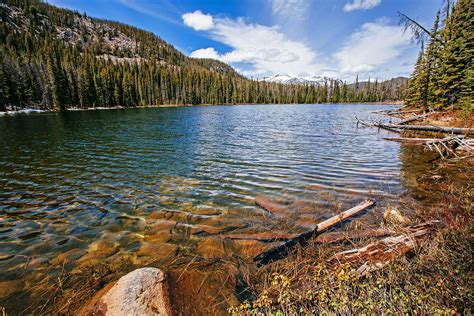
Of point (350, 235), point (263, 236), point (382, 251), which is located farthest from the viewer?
point (263, 236)

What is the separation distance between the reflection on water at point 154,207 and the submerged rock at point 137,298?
46 centimetres

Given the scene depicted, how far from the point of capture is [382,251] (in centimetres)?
428

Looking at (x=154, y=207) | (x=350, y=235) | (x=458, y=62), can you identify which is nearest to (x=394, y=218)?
(x=350, y=235)

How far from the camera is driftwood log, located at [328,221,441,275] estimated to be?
4016mm

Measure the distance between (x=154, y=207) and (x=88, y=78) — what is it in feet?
325

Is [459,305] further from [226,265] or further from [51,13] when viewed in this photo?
[51,13]

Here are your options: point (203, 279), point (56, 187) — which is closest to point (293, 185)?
point (203, 279)

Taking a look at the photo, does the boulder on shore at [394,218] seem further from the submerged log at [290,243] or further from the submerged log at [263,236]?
the submerged log at [263,236]

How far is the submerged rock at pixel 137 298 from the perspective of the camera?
130 inches

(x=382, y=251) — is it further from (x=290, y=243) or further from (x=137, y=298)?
(x=137, y=298)

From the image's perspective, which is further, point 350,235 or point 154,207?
point 154,207

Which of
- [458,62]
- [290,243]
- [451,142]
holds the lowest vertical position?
[290,243]

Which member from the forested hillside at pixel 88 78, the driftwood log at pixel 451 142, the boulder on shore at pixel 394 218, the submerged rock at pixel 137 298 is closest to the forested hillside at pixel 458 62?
the driftwood log at pixel 451 142

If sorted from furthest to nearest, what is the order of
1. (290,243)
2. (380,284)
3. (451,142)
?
1. (451,142)
2. (290,243)
3. (380,284)
